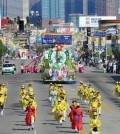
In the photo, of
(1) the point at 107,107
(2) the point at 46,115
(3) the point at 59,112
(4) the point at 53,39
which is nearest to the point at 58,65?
(4) the point at 53,39

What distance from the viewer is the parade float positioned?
59.5m

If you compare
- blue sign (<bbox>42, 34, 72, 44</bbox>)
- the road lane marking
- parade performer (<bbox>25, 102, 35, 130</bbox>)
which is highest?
blue sign (<bbox>42, 34, 72, 44</bbox>)

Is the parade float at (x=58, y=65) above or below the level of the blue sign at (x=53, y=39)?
below

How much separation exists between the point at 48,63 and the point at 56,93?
20.0 metres

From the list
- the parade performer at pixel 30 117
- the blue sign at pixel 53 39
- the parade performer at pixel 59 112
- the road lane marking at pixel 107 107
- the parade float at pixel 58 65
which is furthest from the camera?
the blue sign at pixel 53 39

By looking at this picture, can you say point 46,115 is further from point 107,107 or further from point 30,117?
point 30,117

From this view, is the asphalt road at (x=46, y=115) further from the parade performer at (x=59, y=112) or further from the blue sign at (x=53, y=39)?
the blue sign at (x=53, y=39)

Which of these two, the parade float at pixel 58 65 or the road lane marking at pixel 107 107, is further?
the parade float at pixel 58 65

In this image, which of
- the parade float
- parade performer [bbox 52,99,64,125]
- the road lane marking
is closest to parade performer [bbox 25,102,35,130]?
parade performer [bbox 52,99,64,125]

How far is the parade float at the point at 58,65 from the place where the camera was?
195 feet

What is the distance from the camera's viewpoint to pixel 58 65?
59750mm

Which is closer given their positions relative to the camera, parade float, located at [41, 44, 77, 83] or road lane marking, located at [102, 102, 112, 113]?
road lane marking, located at [102, 102, 112, 113]

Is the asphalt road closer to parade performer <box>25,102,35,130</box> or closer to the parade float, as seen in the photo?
parade performer <box>25,102,35,130</box>

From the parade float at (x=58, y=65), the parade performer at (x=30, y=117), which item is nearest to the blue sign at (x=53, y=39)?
the parade float at (x=58, y=65)
